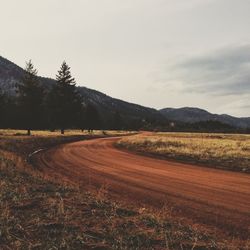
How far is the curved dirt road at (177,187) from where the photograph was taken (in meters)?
9.53

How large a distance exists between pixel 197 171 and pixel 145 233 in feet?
37.2

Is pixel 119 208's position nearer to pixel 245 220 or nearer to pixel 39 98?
pixel 245 220

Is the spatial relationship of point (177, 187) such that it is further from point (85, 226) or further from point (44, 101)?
point (44, 101)

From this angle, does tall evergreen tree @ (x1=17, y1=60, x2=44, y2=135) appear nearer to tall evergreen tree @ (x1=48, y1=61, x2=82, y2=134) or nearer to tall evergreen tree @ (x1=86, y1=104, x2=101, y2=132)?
tall evergreen tree @ (x1=48, y1=61, x2=82, y2=134)

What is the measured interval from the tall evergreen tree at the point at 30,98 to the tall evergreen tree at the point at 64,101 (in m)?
5.63

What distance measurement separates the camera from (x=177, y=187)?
13.3 metres

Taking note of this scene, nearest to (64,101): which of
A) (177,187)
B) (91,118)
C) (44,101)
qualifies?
(44,101)

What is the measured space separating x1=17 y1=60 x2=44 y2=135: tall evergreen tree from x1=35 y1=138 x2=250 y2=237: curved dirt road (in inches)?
1426

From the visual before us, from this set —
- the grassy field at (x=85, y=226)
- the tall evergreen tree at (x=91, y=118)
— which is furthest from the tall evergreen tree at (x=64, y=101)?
the grassy field at (x=85, y=226)

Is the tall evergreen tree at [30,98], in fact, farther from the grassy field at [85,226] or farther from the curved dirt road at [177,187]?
the grassy field at [85,226]

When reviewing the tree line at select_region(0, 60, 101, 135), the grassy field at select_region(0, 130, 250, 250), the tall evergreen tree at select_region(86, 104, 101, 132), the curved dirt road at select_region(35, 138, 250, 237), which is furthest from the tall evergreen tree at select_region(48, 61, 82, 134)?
the grassy field at select_region(0, 130, 250, 250)

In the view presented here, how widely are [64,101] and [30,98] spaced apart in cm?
789

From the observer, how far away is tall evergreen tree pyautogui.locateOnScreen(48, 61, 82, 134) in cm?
6234

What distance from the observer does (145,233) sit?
23.4 ft
